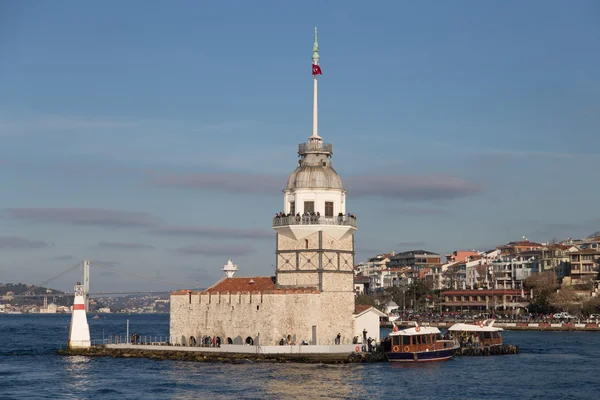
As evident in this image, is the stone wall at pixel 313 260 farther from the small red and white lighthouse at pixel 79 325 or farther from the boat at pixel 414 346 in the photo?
the small red and white lighthouse at pixel 79 325

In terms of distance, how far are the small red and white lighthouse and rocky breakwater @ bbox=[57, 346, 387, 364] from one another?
2.35 meters

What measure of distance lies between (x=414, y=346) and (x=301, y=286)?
8130 mm

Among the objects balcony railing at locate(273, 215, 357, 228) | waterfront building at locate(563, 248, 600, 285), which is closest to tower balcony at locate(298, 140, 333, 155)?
balcony railing at locate(273, 215, 357, 228)

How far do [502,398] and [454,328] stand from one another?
27034 mm

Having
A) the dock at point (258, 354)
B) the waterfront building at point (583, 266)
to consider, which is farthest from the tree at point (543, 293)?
the dock at point (258, 354)

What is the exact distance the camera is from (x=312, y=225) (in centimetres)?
6350

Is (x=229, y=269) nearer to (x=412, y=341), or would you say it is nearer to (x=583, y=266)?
A: (x=412, y=341)

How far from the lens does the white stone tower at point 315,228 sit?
208 ft

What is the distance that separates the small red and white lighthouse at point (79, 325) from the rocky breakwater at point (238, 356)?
2346mm

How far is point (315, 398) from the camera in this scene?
4659cm

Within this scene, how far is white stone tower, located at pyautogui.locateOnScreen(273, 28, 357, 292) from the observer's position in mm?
63438

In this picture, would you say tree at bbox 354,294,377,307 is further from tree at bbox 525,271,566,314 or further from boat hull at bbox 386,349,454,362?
boat hull at bbox 386,349,454,362

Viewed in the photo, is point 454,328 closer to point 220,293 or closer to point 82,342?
point 220,293

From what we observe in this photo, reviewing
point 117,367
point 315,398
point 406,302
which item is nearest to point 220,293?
point 117,367
